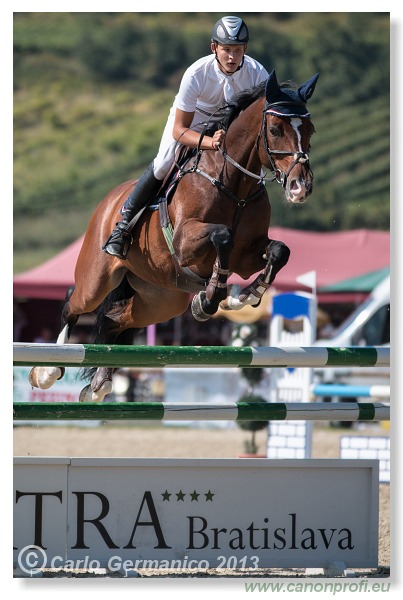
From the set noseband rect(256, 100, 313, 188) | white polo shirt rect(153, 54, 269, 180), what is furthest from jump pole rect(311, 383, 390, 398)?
noseband rect(256, 100, 313, 188)

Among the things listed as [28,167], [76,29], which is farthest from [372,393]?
[76,29]

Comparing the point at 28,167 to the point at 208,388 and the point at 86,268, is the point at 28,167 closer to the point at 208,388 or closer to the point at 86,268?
the point at 208,388

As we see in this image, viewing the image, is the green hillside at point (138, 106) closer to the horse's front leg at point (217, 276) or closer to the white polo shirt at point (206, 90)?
the white polo shirt at point (206, 90)

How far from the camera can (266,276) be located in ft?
15.2

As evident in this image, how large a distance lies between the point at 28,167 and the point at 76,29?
24.7ft

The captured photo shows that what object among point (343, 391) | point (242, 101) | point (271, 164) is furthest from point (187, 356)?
point (343, 391)

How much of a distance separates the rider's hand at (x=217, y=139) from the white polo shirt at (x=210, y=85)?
181mm

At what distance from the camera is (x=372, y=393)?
22.1 feet

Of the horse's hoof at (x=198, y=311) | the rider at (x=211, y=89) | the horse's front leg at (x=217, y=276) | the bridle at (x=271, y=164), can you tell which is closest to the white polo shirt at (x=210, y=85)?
the rider at (x=211, y=89)

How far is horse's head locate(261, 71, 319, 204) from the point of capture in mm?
4180

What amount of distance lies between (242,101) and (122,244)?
3.46 ft

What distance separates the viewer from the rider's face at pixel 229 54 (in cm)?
455

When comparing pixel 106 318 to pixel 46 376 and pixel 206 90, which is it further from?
pixel 206 90

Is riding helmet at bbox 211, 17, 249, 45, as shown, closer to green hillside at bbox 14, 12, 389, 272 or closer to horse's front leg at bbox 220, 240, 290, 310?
horse's front leg at bbox 220, 240, 290, 310
